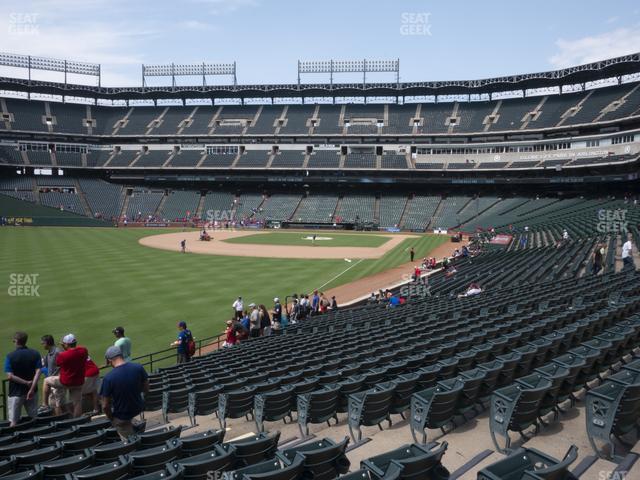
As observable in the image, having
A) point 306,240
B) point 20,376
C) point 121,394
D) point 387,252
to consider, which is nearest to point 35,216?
point 306,240

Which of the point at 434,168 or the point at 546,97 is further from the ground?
the point at 546,97

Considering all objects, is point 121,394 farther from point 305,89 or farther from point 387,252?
point 305,89

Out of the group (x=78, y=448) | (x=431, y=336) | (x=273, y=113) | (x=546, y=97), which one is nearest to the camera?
(x=78, y=448)

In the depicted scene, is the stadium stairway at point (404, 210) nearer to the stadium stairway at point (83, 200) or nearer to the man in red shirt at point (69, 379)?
the stadium stairway at point (83, 200)

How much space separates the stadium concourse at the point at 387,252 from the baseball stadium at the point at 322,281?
7cm

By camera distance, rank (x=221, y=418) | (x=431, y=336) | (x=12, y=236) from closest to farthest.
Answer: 1. (x=221, y=418)
2. (x=431, y=336)
3. (x=12, y=236)

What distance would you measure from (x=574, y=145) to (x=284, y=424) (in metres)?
70.4

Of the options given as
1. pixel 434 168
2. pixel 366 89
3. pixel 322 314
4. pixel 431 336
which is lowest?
pixel 322 314

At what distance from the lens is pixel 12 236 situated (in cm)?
5325

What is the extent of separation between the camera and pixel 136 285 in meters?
28.7

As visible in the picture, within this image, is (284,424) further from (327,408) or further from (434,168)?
(434,168)

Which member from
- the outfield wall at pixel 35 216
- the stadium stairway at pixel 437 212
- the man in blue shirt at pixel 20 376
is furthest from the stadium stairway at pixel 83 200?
the man in blue shirt at pixel 20 376

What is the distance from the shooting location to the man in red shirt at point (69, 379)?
8391 millimetres

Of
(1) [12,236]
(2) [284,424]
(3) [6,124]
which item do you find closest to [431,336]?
(2) [284,424]
